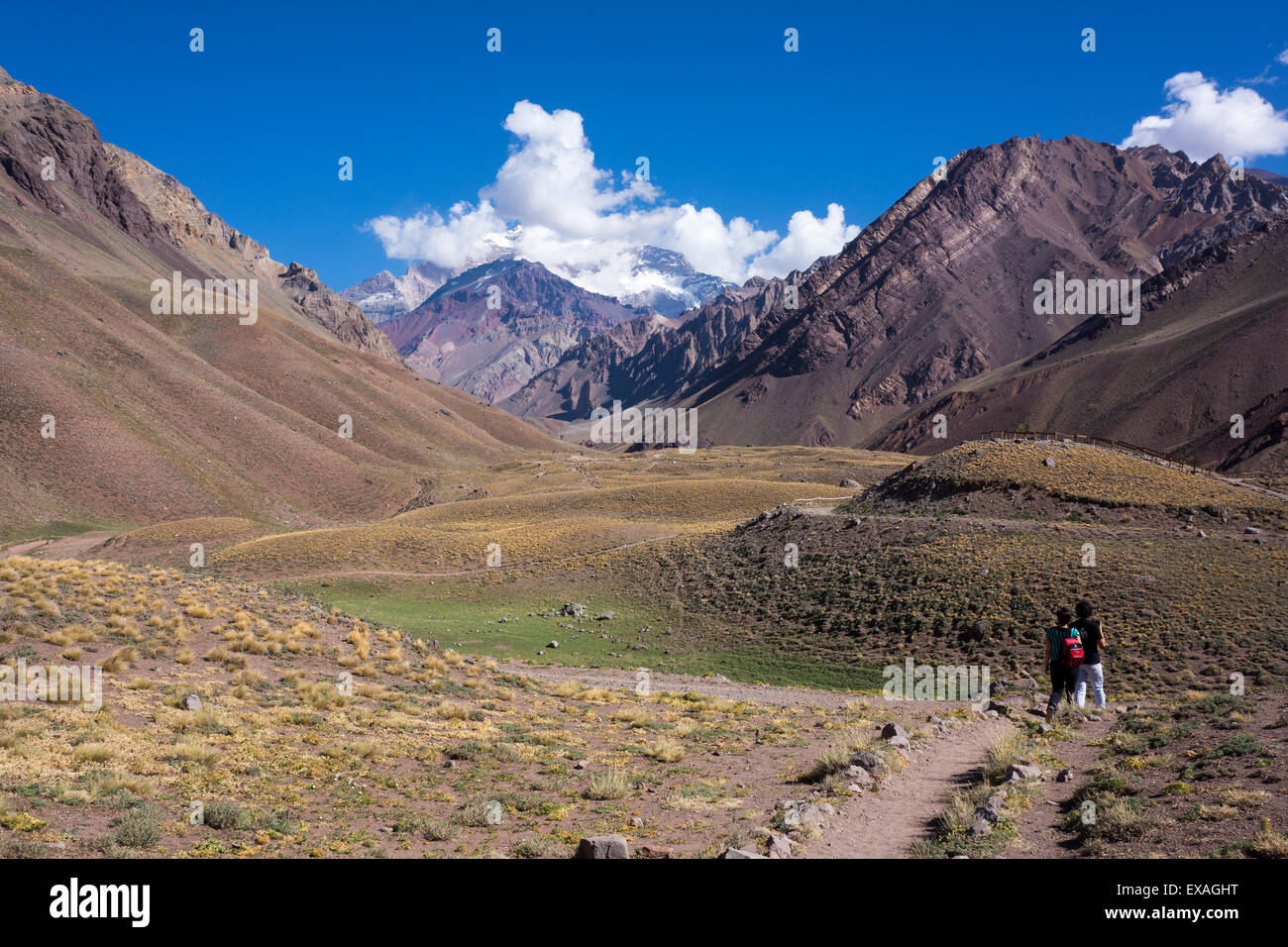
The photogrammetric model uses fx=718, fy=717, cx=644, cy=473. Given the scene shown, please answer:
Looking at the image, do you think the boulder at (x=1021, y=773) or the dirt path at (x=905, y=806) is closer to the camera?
the dirt path at (x=905, y=806)

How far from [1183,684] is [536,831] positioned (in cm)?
2437

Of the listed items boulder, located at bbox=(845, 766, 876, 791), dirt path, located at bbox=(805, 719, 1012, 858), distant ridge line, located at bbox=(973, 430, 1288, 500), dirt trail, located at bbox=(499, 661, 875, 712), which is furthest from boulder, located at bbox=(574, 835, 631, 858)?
distant ridge line, located at bbox=(973, 430, 1288, 500)

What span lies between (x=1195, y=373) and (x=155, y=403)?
183727 mm

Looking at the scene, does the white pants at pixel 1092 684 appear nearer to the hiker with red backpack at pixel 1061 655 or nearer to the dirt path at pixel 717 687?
the hiker with red backpack at pixel 1061 655

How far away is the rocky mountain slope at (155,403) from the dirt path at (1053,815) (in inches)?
→ 3047

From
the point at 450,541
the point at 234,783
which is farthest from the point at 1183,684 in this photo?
the point at 450,541

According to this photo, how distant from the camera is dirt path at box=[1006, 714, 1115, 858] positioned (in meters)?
9.10

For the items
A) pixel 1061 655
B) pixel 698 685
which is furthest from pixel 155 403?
pixel 1061 655

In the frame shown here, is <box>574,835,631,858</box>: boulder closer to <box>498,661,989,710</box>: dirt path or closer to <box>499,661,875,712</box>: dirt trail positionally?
<box>498,661,989,710</box>: dirt path

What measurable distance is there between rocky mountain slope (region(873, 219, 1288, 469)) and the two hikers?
102181 mm

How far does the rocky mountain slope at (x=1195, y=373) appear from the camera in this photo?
403 feet

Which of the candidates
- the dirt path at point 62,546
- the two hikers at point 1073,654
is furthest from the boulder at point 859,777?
the dirt path at point 62,546

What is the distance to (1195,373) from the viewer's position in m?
148

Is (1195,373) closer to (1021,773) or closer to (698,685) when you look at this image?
(698,685)
